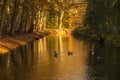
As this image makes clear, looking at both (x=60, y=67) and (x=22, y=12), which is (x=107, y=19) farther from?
(x=60, y=67)

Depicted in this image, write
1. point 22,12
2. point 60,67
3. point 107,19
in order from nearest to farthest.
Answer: point 60,67 < point 107,19 < point 22,12

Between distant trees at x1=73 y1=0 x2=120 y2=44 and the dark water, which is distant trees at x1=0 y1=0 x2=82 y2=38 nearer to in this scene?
distant trees at x1=73 y1=0 x2=120 y2=44

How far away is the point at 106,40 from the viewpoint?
70625 millimetres

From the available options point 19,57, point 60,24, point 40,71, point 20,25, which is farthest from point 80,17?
point 40,71

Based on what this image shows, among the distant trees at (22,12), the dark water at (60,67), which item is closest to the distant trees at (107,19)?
the distant trees at (22,12)

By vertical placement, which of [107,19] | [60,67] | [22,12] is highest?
[22,12]

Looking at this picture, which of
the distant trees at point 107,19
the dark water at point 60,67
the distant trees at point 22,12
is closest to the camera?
the dark water at point 60,67

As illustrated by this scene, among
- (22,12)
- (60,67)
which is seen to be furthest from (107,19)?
(60,67)

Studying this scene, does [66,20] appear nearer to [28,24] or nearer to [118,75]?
[28,24]

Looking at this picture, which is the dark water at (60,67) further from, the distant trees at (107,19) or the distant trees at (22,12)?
the distant trees at (107,19)

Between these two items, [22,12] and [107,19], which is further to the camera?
[22,12]

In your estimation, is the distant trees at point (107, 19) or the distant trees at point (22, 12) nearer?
the distant trees at point (22, 12)

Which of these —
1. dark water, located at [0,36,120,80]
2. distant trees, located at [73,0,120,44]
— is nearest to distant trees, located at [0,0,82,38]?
distant trees, located at [73,0,120,44]

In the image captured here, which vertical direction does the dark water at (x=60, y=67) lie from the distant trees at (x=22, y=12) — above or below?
below
